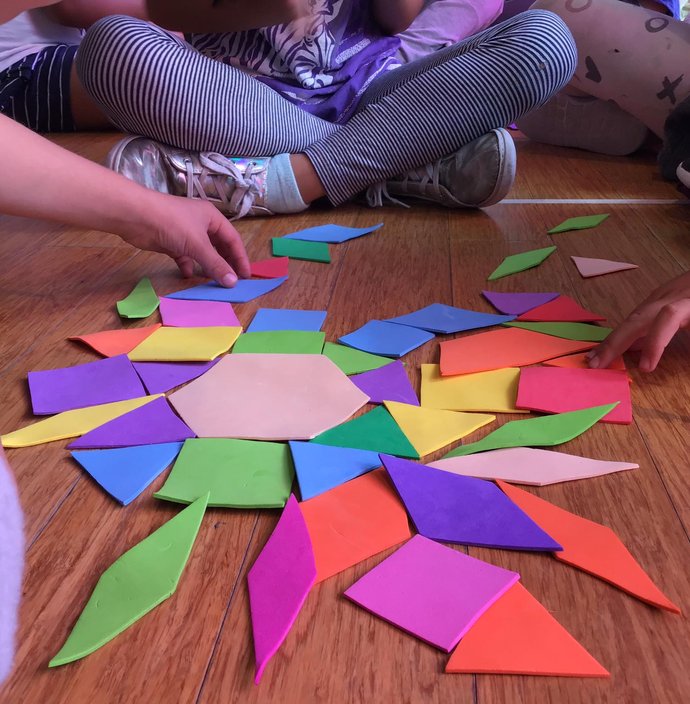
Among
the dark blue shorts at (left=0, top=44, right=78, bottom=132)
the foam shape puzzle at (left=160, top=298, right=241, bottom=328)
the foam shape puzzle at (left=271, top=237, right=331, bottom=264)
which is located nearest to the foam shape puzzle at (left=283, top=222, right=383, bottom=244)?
the foam shape puzzle at (left=271, top=237, right=331, bottom=264)

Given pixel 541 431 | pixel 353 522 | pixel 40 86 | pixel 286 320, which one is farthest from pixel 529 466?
pixel 40 86

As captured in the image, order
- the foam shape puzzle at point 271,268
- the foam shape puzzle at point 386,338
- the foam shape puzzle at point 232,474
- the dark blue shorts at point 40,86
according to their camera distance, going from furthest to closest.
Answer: the dark blue shorts at point 40,86 < the foam shape puzzle at point 271,268 < the foam shape puzzle at point 386,338 < the foam shape puzzle at point 232,474

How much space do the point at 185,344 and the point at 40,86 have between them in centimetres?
141

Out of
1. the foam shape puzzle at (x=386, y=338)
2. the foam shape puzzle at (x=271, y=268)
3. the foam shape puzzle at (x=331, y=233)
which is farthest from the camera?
the foam shape puzzle at (x=331, y=233)

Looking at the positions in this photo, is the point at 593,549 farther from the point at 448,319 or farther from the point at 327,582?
the point at 448,319

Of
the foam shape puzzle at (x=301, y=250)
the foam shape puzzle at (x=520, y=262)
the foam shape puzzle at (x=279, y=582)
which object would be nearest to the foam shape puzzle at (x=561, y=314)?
the foam shape puzzle at (x=520, y=262)

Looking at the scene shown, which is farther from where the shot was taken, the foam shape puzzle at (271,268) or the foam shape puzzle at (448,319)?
the foam shape puzzle at (271,268)

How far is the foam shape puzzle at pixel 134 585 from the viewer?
415 millimetres

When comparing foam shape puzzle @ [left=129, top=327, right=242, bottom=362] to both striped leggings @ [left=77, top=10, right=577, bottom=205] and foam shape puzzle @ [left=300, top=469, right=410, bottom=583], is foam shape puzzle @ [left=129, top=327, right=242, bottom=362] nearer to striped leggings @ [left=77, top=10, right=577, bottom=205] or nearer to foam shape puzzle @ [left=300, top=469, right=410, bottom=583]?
foam shape puzzle @ [left=300, top=469, right=410, bottom=583]

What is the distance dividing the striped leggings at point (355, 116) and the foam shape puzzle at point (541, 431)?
71 cm

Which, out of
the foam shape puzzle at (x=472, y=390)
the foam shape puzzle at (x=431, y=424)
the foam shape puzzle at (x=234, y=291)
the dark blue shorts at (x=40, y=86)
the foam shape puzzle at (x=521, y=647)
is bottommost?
the dark blue shorts at (x=40, y=86)

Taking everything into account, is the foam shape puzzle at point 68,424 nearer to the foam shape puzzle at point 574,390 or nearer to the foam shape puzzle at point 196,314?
the foam shape puzzle at point 196,314

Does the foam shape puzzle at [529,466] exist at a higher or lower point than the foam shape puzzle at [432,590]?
lower

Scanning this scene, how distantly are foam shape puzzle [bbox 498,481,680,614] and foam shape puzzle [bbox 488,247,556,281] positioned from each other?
0.47 m
